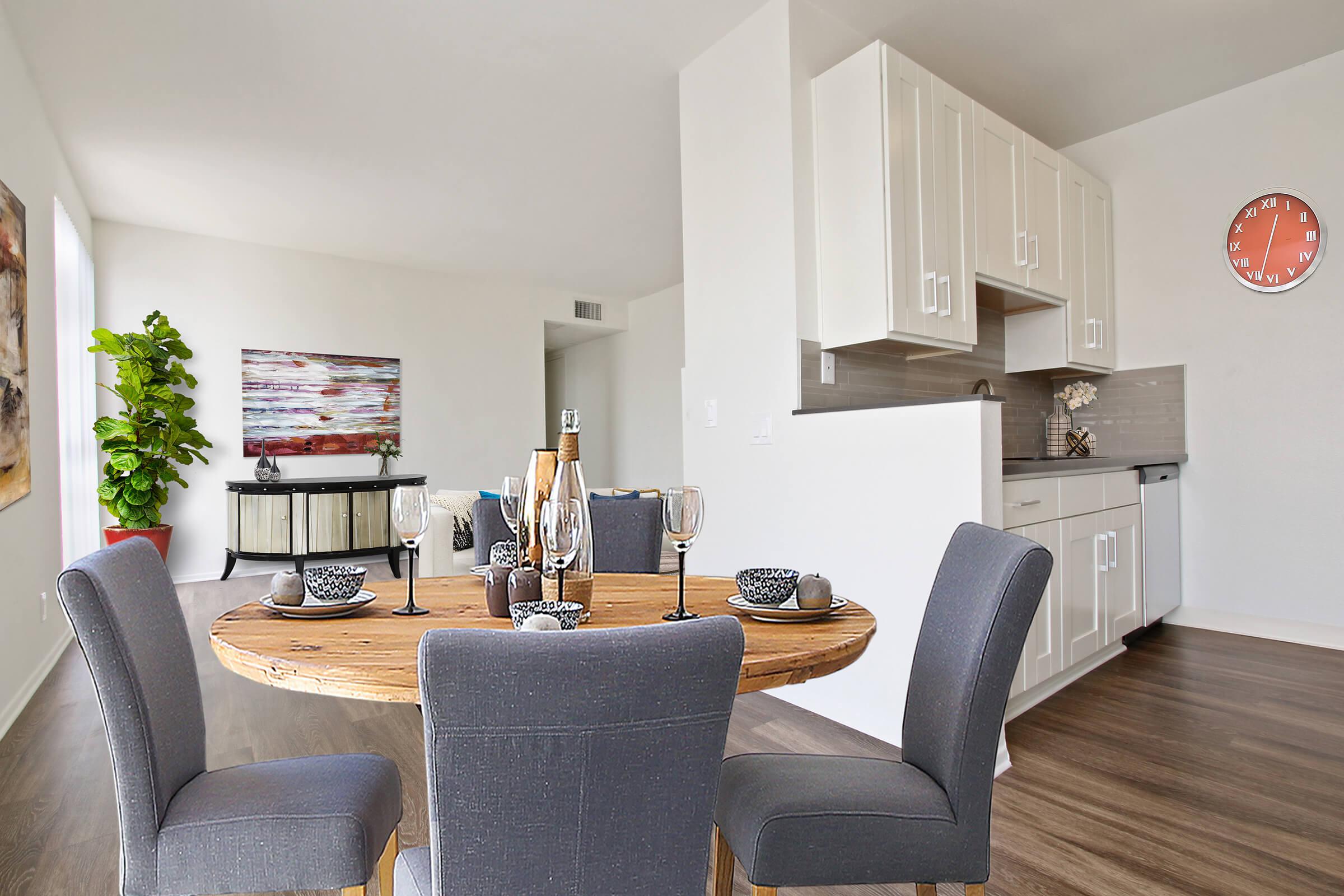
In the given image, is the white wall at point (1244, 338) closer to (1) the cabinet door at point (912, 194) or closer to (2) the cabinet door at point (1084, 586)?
(2) the cabinet door at point (1084, 586)

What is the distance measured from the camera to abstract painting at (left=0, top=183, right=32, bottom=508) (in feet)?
8.75

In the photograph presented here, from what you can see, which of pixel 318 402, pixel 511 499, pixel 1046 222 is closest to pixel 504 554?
pixel 511 499

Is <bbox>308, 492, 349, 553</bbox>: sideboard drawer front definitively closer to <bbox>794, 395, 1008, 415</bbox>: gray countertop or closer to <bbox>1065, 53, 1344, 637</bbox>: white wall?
<bbox>794, 395, 1008, 415</bbox>: gray countertop

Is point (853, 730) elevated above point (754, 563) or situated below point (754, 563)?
below

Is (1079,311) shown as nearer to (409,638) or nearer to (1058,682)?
(1058,682)

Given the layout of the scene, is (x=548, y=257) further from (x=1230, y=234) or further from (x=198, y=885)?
(x=198, y=885)

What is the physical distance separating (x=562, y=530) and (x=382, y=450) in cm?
556

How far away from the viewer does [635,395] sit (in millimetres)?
7980

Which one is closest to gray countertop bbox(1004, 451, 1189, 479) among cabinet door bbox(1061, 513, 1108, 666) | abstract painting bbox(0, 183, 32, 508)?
cabinet door bbox(1061, 513, 1108, 666)

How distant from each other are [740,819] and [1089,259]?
147 inches

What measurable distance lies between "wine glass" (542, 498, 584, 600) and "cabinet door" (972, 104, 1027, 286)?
2.45m

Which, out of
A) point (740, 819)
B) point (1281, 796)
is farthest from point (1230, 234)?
point (740, 819)

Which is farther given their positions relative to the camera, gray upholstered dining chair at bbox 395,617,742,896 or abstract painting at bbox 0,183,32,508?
abstract painting at bbox 0,183,32,508

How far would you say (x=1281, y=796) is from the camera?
6.47 feet
